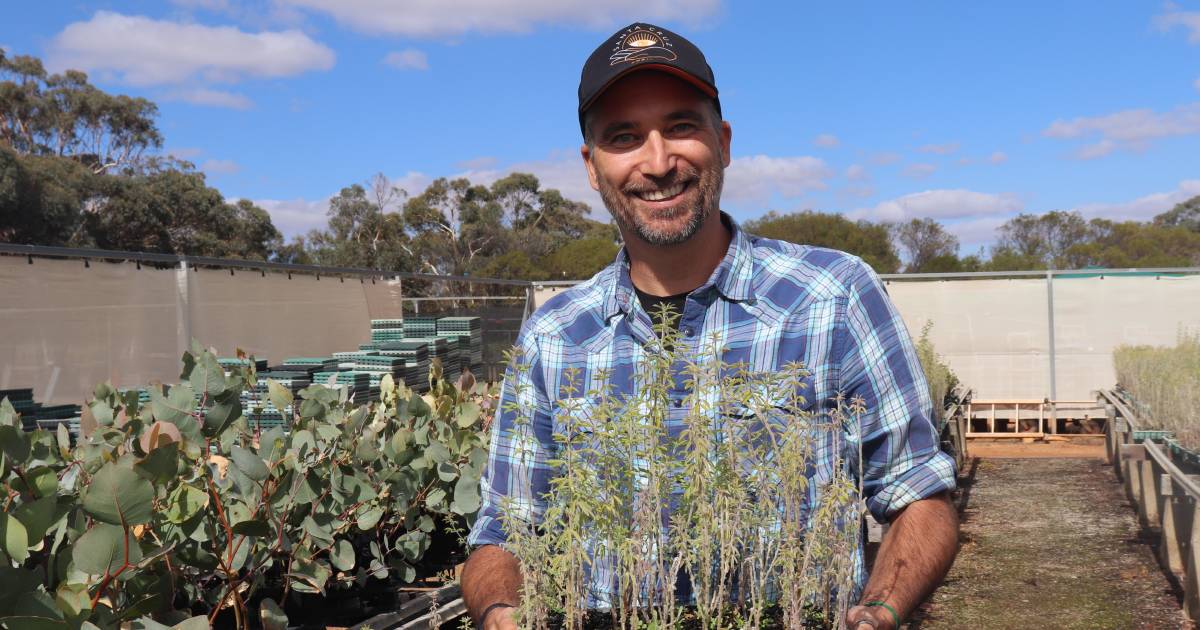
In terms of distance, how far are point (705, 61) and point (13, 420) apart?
157 centimetres

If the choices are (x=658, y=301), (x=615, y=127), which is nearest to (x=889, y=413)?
(x=658, y=301)

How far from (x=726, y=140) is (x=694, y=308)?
0.43 m

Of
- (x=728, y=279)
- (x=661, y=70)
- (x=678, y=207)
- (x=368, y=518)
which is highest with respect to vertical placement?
(x=661, y=70)

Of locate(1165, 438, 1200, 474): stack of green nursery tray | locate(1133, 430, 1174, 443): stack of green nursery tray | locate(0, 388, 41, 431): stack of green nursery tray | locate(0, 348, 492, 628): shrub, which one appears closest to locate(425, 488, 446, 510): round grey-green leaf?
locate(0, 348, 492, 628): shrub

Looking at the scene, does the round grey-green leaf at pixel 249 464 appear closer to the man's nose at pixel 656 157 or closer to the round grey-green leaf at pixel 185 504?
the round grey-green leaf at pixel 185 504

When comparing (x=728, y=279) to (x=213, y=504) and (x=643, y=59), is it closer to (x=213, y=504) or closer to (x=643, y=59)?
(x=643, y=59)

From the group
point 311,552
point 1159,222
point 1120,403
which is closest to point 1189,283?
point 1120,403

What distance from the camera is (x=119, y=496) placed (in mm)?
1333

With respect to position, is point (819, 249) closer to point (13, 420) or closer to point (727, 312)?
point (727, 312)

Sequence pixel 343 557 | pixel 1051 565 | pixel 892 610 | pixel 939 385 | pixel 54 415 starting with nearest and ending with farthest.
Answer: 1. pixel 892 610
2. pixel 343 557
3. pixel 54 415
4. pixel 1051 565
5. pixel 939 385

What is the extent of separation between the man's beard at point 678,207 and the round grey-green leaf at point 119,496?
999 millimetres

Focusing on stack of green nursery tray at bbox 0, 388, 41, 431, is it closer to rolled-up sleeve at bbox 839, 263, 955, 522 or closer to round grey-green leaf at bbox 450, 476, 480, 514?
round grey-green leaf at bbox 450, 476, 480, 514

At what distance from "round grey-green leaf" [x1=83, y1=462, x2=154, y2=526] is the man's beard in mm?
999

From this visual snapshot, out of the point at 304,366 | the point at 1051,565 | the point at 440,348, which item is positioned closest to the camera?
the point at 1051,565
